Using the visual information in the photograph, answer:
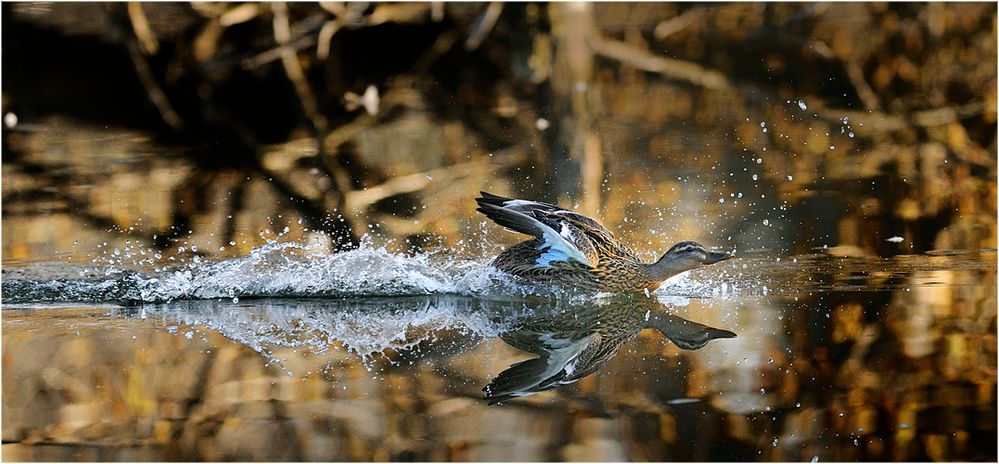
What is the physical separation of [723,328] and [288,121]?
573 cm

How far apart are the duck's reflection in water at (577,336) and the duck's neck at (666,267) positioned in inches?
→ 5.0

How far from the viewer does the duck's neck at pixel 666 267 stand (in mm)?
5930

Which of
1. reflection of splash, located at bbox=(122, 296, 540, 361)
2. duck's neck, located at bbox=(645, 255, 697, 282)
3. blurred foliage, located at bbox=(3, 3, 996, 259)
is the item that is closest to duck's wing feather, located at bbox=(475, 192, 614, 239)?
duck's neck, located at bbox=(645, 255, 697, 282)

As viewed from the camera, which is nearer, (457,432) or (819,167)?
(457,432)

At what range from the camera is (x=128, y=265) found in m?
6.34

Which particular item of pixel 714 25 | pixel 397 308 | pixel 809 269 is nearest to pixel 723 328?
pixel 809 269

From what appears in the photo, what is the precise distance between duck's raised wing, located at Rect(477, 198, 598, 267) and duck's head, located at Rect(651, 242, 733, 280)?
352mm

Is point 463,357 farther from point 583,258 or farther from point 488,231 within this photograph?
point 488,231

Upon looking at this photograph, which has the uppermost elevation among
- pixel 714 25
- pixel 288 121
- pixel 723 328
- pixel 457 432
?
pixel 714 25

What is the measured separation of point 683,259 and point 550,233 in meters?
0.71

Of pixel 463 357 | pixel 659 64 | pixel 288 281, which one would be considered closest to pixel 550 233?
pixel 463 357

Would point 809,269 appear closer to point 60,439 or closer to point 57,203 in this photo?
point 60,439

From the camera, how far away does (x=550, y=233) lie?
18.6 ft

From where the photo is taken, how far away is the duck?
577 cm
